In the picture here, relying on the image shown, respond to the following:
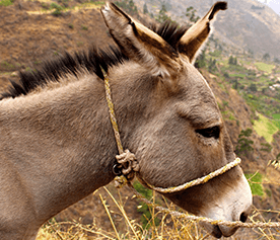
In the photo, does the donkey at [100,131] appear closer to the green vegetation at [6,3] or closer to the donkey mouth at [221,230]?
the donkey mouth at [221,230]

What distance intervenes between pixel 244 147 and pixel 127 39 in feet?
49.0

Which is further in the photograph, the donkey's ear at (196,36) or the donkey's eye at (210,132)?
the donkey's ear at (196,36)

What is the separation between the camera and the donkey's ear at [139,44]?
1.11 metres

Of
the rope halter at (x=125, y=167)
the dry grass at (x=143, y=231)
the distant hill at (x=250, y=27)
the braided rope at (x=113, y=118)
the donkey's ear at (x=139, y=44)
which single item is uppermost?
the distant hill at (x=250, y=27)

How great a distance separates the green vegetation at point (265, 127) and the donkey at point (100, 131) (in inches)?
750

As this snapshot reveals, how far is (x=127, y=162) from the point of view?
1.42 m

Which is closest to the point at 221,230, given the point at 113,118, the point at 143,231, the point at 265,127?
the point at 113,118

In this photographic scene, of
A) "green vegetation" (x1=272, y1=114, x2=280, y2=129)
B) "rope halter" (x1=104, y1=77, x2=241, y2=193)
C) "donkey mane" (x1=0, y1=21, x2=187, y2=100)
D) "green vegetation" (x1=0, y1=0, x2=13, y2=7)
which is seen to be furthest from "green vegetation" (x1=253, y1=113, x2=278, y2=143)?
"green vegetation" (x1=0, y1=0, x2=13, y2=7)

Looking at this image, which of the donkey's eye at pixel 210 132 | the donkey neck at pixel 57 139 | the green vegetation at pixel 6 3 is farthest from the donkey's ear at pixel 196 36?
the green vegetation at pixel 6 3

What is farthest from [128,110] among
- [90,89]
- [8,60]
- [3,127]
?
[8,60]

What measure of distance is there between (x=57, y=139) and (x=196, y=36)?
1.38 meters

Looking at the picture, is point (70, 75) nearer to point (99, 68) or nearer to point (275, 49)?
point (99, 68)

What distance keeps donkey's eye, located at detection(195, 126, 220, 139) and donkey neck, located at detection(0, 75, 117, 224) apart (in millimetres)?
653

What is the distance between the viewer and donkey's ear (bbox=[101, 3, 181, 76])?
3.64 feet
